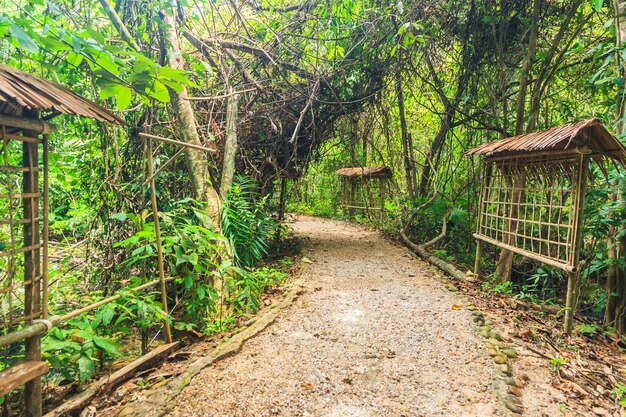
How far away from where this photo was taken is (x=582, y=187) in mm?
3369

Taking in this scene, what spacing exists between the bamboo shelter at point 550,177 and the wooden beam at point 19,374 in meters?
4.34

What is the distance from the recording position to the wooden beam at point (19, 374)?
1.88 meters

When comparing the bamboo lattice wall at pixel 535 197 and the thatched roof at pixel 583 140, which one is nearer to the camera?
the thatched roof at pixel 583 140

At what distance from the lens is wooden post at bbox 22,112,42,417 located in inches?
83.7

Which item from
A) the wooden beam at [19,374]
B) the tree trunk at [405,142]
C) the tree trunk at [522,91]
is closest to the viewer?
the wooden beam at [19,374]

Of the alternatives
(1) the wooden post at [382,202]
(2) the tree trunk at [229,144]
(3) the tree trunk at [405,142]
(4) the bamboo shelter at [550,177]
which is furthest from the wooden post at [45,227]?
(1) the wooden post at [382,202]

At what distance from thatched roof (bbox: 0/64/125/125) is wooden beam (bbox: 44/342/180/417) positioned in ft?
5.97

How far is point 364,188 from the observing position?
11516 millimetres

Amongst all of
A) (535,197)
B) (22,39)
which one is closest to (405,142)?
(535,197)

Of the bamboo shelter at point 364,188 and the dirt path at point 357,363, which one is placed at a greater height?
the bamboo shelter at point 364,188

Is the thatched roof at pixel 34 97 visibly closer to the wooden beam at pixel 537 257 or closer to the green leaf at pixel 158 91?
the green leaf at pixel 158 91

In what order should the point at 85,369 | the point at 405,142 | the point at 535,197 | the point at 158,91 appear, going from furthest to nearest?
the point at 405,142 < the point at 535,197 < the point at 85,369 < the point at 158,91

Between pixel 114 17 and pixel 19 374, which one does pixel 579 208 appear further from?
pixel 114 17

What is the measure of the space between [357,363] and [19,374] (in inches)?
87.3
